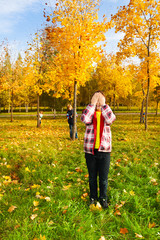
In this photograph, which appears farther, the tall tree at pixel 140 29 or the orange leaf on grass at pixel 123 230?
the tall tree at pixel 140 29

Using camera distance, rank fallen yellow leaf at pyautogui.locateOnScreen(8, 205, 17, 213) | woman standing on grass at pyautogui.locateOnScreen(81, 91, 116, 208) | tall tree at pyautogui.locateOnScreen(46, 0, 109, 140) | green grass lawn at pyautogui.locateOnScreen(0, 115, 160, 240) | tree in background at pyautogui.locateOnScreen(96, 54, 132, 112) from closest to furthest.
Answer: green grass lawn at pyautogui.locateOnScreen(0, 115, 160, 240)
woman standing on grass at pyautogui.locateOnScreen(81, 91, 116, 208)
fallen yellow leaf at pyautogui.locateOnScreen(8, 205, 17, 213)
tall tree at pyautogui.locateOnScreen(46, 0, 109, 140)
tree in background at pyautogui.locateOnScreen(96, 54, 132, 112)

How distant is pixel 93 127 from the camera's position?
300 cm

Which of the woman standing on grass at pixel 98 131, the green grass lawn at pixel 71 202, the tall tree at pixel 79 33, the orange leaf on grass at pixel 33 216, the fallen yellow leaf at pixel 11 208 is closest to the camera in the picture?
the green grass lawn at pixel 71 202

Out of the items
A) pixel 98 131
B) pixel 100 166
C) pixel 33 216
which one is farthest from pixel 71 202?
pixel 98 131

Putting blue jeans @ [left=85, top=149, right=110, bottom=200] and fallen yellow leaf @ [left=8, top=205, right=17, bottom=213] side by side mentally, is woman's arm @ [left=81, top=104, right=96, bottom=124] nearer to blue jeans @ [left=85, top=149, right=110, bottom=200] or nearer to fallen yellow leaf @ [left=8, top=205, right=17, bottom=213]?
blue jeans @ [left=85, top=149, right=110, bottom=200]

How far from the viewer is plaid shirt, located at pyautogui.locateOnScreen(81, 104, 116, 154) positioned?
2.89 metres

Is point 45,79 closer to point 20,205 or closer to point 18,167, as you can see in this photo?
point 18,167

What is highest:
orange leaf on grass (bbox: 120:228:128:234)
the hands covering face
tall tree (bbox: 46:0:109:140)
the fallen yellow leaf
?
tall tree (bbox: 46:0:109:140)

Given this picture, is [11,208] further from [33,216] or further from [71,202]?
[71,202]

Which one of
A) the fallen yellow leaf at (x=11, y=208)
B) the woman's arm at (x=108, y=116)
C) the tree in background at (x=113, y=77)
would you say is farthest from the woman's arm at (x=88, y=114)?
the tree in background at (x=113, y=77)

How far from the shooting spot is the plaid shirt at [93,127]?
2895 millimetres

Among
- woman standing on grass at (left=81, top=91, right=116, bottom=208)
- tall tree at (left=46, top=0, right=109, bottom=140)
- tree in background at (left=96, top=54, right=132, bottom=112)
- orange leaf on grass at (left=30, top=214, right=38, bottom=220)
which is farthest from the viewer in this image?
tree in background at (left=96, top=54, right=132, bottom=112)

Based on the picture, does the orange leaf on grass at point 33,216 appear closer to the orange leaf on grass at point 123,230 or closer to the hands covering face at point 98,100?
the orange leaf on grass at point 123,230

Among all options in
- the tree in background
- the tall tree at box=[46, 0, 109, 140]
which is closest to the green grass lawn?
the tall tree at box=[46, 0, 109, 140]
